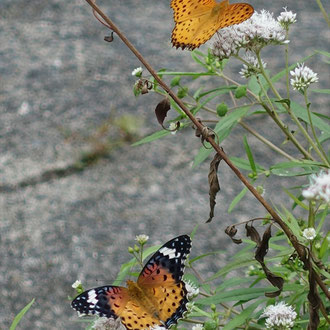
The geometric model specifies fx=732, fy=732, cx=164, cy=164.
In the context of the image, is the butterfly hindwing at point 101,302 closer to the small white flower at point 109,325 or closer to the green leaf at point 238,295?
the small white flower at point 109,325

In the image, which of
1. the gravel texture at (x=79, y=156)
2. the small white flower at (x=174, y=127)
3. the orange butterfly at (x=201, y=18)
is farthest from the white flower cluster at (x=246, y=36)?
the gravel texture at (x=79, y=156)

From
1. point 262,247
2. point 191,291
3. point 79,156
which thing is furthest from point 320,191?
point 79,156

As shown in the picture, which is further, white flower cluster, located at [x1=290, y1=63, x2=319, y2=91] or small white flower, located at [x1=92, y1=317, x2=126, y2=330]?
white flower cluster, located at [x1=290, y1=63, x2=319, y2=91]

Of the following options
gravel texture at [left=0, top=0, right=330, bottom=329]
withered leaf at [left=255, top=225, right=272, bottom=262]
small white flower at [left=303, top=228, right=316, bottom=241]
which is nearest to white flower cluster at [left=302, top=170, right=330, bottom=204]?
withered leaf at [left=255, top=225, right=272, bottom=262]

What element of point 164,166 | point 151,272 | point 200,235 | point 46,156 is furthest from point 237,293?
point 46,156

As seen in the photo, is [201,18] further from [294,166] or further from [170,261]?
[170,261]

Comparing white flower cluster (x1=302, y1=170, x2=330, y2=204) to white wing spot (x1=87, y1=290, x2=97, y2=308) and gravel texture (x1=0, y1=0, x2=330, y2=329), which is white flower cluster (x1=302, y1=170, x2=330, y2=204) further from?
gravel texture (x1=0, y1=0, x2=330, y2=329)
